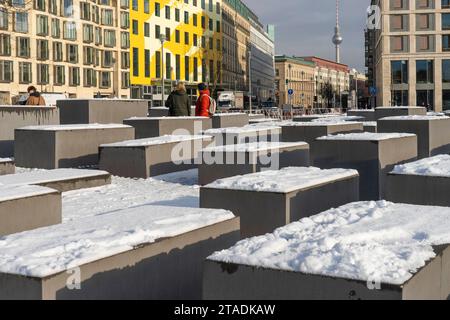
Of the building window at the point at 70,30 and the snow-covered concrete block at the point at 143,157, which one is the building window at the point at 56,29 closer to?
the building window at the point at 70,30

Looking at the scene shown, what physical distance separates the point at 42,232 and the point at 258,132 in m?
9.33

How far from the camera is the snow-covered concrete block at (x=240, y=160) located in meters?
8.95

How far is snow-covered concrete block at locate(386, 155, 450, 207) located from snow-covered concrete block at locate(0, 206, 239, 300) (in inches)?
88.6

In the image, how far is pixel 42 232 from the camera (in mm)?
4250

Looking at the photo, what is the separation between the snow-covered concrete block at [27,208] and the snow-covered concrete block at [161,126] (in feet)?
22.9

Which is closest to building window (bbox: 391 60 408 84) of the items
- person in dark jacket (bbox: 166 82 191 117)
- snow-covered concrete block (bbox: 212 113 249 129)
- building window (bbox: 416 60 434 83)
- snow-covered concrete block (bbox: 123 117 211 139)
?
building window (bbox: 416 60 434 83)

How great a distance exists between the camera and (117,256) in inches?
145

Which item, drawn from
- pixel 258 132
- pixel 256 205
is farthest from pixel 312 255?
pixel 258 132

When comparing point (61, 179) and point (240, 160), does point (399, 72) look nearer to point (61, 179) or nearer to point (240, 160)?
point (240, 160)

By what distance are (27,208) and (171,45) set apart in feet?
231

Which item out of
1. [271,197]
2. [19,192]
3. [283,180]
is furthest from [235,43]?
[271,197]

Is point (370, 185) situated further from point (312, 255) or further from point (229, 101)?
point (229, 101)

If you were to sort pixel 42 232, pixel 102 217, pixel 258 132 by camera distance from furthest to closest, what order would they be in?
pixel 258 132, pixel 102 217, pixel 42 232

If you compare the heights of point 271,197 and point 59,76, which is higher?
point 59,76
